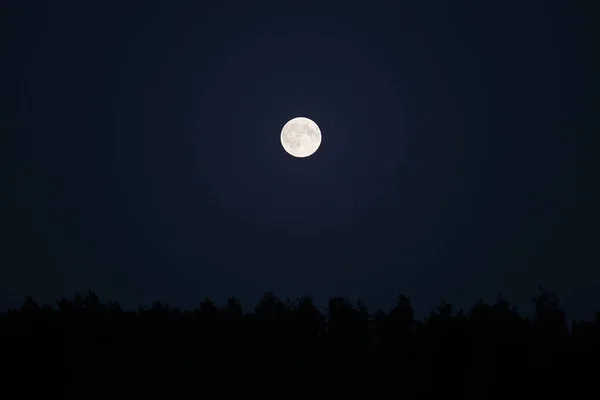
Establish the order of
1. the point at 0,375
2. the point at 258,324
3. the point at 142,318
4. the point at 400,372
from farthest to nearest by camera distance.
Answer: the point at 142,318
the point at 258,324
the point at 400,372
the point at 0,375

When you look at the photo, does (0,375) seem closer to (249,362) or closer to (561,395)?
(249,362)

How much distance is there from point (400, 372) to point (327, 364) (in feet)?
12.8

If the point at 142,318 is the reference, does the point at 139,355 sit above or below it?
below

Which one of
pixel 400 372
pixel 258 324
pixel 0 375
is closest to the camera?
pixel 0 375

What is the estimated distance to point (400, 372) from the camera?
3400 cm

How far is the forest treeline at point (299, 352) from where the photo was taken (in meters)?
33.1

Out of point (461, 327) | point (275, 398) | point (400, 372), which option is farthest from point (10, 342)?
point (461, 327)

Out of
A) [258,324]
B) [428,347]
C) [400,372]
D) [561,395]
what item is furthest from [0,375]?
[561,395]

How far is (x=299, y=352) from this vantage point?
37.9 meters

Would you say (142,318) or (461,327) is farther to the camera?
(142,318)

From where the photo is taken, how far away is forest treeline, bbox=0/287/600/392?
3312 cm

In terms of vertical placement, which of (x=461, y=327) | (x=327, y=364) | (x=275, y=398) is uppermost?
(x=461, y=327)

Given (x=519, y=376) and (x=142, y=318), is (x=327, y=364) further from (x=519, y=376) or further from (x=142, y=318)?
(x=142, y=318)

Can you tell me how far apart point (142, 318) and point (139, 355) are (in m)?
9.16
